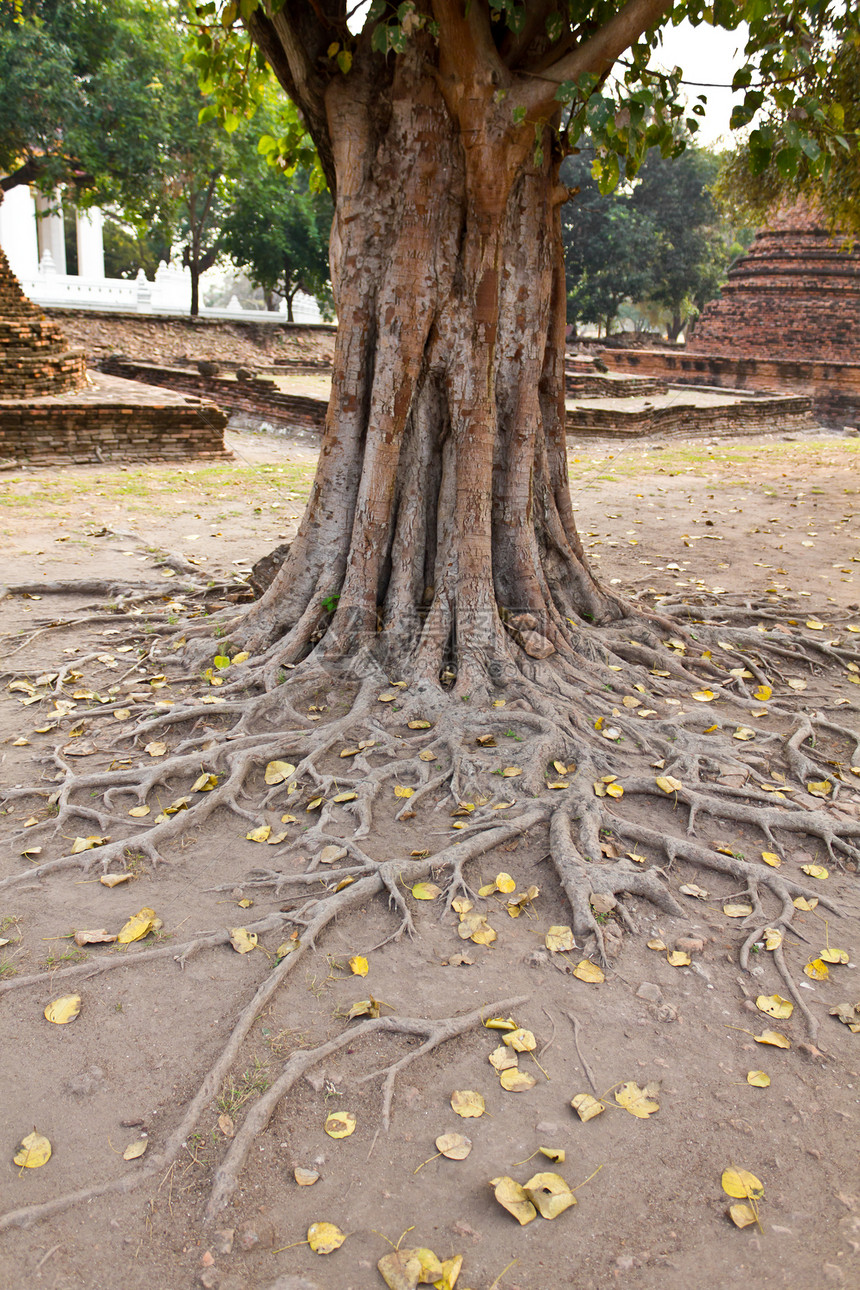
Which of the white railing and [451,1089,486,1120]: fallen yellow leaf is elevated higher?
the white railing

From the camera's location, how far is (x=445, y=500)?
4.04 metres

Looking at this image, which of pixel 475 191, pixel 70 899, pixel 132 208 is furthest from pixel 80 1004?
pixel 132 208

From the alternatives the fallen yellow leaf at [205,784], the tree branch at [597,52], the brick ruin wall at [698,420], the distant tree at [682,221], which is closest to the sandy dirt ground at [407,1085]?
the fallen yellow leaf at [205,784]

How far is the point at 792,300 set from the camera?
71.6ft

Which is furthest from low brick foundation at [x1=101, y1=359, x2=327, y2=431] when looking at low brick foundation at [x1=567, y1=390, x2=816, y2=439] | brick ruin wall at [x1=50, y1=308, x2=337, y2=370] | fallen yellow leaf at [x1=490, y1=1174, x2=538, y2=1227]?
fallen yellow leaf at [x1=490, y1=1174, x2=538, y2=1227]

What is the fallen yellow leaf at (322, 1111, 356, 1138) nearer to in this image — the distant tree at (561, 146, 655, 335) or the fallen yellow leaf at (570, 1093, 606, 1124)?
the fallen yellow leaf at (570, 1093, 606, 1124)

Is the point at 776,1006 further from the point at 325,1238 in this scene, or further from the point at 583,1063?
the point at 325,1238

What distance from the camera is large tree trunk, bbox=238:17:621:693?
3.67 m

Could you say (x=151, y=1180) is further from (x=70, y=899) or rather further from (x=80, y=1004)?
(x=70, y=899)

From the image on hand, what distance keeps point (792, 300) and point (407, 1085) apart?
24.1 meters

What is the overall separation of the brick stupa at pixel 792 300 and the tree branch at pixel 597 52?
65.7 ft

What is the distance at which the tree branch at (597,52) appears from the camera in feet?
10.7

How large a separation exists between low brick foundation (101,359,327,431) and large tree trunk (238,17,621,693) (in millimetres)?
10373

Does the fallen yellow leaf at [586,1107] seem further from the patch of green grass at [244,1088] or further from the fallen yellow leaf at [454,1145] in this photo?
the patch of green grass at [244,1088]
